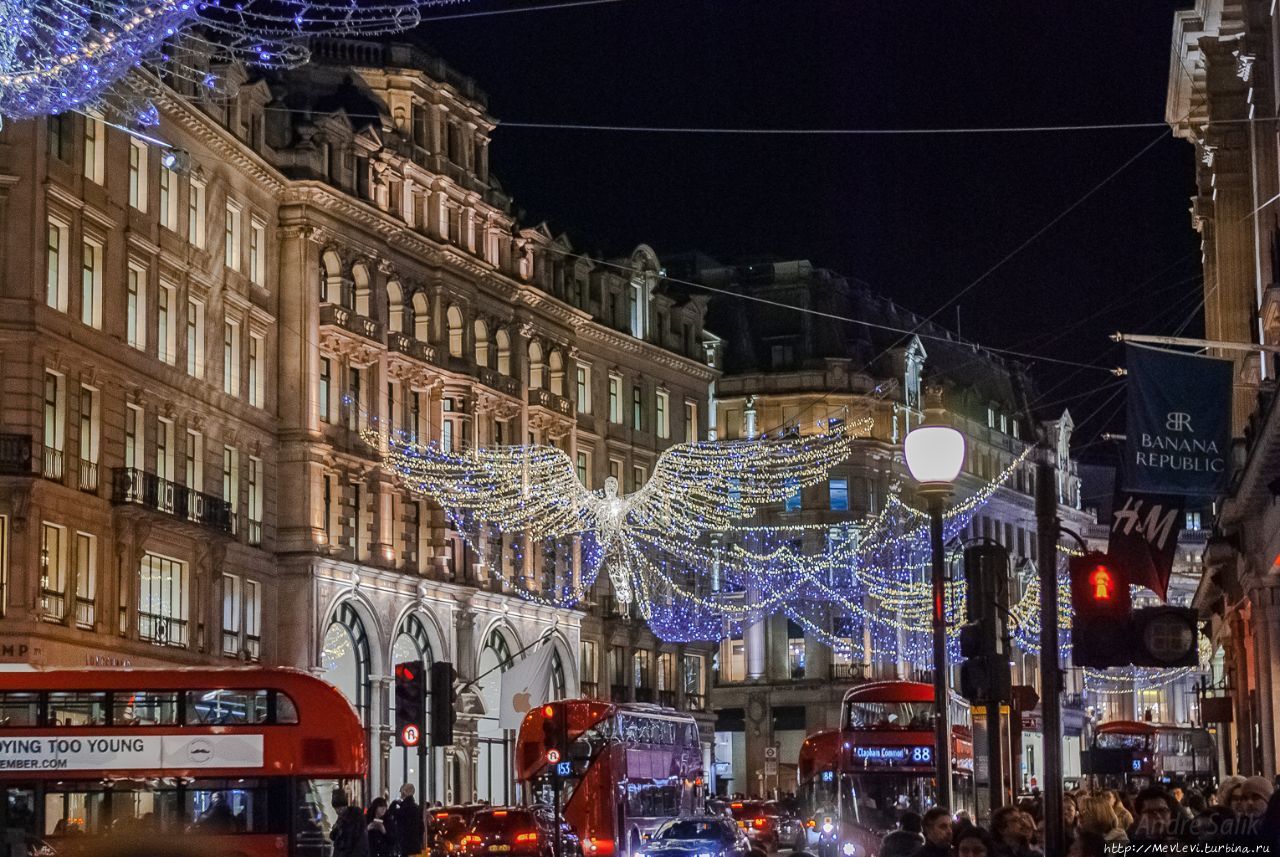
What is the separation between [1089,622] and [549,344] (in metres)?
56.9

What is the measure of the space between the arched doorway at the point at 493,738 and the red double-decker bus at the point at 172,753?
37360mm

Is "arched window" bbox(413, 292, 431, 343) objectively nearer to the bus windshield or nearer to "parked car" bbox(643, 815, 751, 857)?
the bus windshield

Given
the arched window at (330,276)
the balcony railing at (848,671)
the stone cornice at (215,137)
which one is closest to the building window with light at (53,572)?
the stone cornice at (215,137)

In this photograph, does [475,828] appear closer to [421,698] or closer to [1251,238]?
[421,698]

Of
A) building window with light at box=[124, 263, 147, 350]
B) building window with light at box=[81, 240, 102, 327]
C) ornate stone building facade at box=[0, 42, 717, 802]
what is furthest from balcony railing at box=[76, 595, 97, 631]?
building window with light at box=[124, 263, 147, 350]

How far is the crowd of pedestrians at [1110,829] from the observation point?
38.9ft

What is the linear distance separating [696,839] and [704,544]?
4901cm

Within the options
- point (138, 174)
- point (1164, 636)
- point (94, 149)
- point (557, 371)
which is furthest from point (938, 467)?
point (557, 371)

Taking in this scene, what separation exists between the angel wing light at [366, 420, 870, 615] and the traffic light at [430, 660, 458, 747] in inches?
1042

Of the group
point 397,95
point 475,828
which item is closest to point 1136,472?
point 475,828

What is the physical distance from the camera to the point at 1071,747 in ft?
402

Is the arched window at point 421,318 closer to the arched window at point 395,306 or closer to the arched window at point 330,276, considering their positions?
the arched window at point 395,306

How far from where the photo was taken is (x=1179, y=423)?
22.4 meters

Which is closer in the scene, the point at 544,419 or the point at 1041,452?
the point at 1041,452
